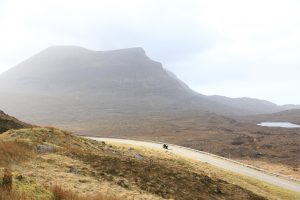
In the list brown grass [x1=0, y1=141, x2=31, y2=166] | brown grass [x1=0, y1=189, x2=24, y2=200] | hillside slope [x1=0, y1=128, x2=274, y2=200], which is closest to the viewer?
brown grass [x1=0, y1=189, x2=24, y2=200]

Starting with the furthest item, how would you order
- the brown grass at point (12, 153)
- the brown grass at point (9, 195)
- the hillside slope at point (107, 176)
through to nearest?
the brown grass at point (12, 153), the hillside slope at point (107, 176), the brown grass at point (9, 195)

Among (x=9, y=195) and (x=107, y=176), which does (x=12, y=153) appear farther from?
(x=9, y=195)

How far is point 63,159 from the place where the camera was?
73.1ft

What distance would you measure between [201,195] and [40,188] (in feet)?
33.0

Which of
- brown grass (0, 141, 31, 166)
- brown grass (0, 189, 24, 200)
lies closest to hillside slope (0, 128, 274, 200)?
brown grass (0, 141, 31, 166)

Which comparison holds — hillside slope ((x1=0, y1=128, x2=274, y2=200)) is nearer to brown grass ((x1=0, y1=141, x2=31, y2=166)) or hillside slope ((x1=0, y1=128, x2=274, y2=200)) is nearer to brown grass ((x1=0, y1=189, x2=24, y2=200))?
brown grass ((x1=0, y1=141, x2=31, y2=166))

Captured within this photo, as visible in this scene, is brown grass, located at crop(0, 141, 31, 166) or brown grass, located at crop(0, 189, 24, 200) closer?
brown grass, located at crop(0, 189, 24, 200)

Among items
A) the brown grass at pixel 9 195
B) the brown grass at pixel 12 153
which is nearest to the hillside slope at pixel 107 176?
the brown grass at pixel 12 153

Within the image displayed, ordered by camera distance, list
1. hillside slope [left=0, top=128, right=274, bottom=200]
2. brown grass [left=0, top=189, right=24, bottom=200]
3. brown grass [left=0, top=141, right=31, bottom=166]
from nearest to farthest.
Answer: brown grass [left=0, top=189, right=24, bottom=200] → hillside slope [left=0, top=128, right=274, bottom=200] → brown grass [left=0, top=141, right=31, bottom=166]

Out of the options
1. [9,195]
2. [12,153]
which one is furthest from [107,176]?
[9,195]

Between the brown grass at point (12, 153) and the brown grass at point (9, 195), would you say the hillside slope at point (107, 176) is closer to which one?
the brown grass at point (12, 153)

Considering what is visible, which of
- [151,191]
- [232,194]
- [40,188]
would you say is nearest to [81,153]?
[151,191]

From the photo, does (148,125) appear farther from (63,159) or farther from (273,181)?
(63,159)

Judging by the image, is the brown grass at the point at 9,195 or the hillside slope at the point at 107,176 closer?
the brown grass at the point at 9,195
